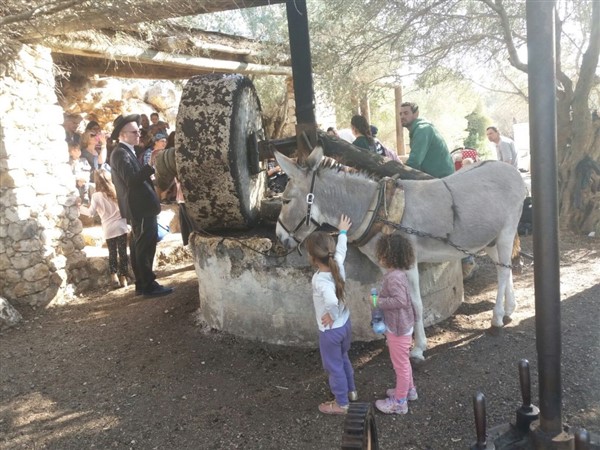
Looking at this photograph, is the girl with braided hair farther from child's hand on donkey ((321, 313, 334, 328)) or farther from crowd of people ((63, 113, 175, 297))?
crowd of people ((63, 113, 175, 297))

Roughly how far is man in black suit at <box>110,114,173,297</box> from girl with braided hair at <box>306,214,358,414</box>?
3.37 meters

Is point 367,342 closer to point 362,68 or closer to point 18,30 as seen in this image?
point 18,30

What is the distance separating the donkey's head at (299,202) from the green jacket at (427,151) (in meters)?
1.67

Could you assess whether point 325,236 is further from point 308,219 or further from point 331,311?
point 308,219

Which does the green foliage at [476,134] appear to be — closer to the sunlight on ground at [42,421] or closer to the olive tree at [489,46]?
the olive tree at [489,46]

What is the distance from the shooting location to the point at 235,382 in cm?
386

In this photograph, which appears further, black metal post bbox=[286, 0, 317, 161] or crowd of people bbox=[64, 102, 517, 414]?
black metal post bbox=[286, 0, 317, 161]

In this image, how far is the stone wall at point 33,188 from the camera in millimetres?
5742

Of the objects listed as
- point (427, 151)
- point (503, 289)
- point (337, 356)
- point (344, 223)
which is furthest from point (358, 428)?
point (427, 151)

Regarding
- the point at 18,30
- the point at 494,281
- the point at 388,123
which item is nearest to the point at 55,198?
the point at 18,30

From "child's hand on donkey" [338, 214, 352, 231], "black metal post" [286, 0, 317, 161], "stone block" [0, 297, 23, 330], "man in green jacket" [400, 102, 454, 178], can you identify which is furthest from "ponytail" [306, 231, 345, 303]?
"stone block" [0, 297, 23, 330]

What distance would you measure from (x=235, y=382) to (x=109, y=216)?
12.2 ft

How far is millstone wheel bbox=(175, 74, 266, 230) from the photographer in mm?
4129

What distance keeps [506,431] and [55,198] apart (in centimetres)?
592
